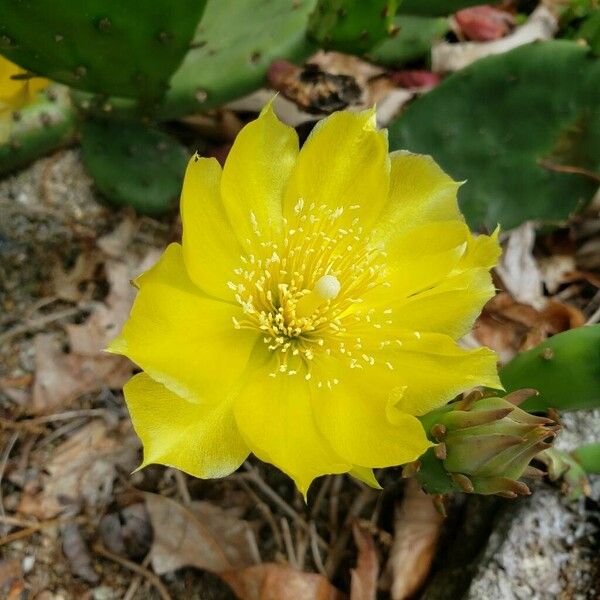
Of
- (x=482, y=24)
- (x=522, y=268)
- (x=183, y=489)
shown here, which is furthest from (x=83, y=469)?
Answer: (x=482, y=24)

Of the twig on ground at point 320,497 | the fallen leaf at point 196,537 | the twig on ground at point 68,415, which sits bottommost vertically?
the twig on ground at point 320,497

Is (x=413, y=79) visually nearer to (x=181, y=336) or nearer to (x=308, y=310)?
(x=308, y=310)

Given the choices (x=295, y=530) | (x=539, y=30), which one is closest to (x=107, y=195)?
(x=295, y=530)

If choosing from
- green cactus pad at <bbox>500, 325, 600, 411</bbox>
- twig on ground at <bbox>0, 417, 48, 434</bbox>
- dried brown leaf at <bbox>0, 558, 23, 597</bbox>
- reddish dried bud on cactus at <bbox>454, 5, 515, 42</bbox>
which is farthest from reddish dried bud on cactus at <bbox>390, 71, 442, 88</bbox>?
dried brown leaf at <bbox>0, 558, 23, 597</bbox>

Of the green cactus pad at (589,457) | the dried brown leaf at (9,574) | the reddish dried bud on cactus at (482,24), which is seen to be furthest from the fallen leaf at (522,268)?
the dried brown leaf at (9,574)

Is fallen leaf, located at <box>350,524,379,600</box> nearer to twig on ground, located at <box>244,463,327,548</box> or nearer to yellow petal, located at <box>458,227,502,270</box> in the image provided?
twig on ground, located at <box>244,463,327,548</box>

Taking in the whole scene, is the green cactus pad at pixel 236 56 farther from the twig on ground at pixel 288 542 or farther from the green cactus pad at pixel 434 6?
the twig on ground at pixel 288 542
